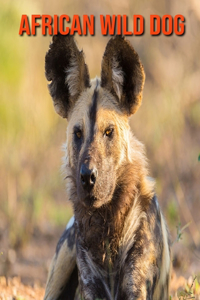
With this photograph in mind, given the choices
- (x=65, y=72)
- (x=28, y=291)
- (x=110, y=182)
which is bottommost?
(x=28, y=291)

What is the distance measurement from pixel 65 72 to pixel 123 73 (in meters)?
0.45

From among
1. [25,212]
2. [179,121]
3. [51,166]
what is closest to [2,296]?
[25,212]

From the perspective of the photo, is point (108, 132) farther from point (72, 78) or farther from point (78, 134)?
point (72, 78)

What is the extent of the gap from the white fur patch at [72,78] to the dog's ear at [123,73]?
210mm

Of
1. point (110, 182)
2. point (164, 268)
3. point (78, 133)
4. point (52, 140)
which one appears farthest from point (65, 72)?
point (52, 140)

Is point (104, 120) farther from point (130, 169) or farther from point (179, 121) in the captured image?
point (179, 121)

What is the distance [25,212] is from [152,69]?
461 centimetres

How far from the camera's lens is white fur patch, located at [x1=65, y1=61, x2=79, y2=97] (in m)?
3.67

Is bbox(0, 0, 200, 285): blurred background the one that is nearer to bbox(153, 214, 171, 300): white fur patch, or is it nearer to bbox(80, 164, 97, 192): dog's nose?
bbox(153, 214, 171, 300): white fur patch

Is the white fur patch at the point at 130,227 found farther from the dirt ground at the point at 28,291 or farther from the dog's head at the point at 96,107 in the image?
the dirt ground at the point at 28,291

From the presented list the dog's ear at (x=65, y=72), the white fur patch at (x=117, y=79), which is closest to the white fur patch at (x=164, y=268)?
the white fur patch at (x=117, y=79)

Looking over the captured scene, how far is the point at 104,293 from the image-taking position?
347 centimetres

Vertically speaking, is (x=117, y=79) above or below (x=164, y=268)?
above

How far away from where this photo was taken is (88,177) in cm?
313
